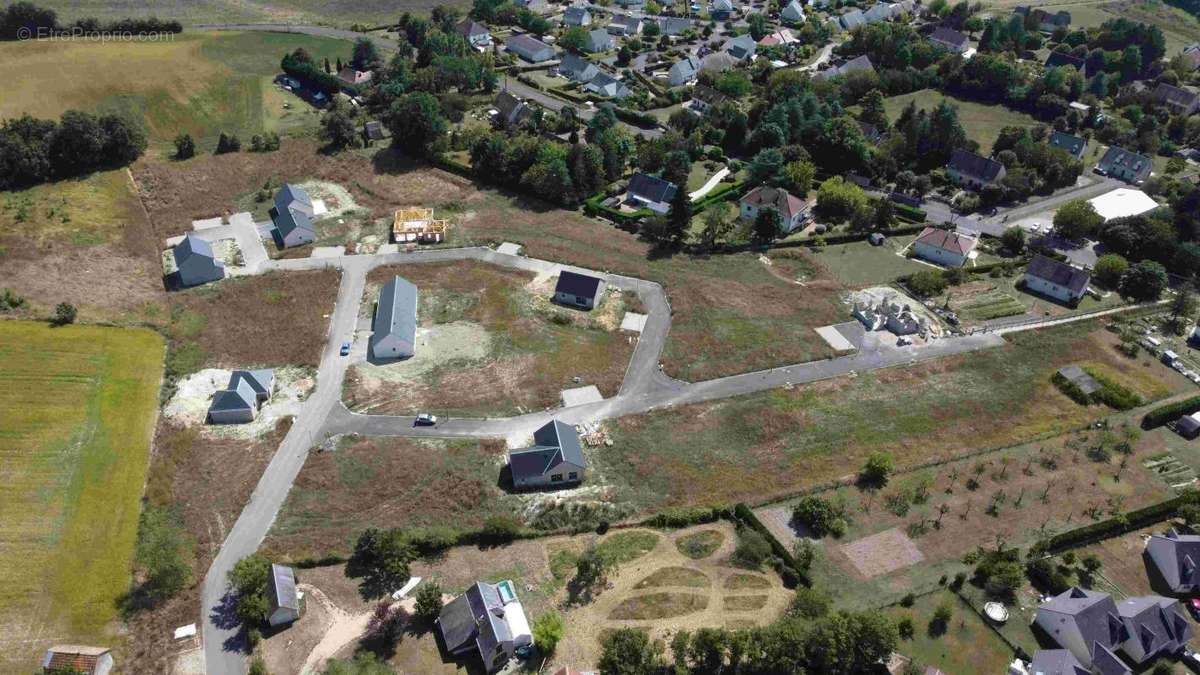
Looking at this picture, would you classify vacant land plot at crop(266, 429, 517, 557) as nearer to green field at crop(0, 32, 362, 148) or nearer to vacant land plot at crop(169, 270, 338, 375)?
vacant land plot at crop(169, 270, 338, 375)

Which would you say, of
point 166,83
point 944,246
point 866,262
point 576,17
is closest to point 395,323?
point 866,262

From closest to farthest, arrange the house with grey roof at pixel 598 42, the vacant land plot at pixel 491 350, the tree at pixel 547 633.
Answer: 1. the tree at pixel 547 633
2. the vacant land plot at pixel 491 350
3. the house with grey roof at pixel 598 42

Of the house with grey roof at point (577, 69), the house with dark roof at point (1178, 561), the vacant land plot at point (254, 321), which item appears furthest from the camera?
the house with grey roof at point (577, 69)

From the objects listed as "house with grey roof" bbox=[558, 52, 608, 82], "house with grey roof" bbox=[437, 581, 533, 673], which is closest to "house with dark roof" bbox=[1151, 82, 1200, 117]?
"house with grey roof" bbox=[558, 52, 608, 82]

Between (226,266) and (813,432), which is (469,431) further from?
(226,266)

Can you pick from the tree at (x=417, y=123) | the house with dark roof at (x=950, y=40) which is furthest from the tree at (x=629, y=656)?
the house with dark roof at (x=950, y=40)

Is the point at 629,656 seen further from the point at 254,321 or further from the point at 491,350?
the point at 254,321

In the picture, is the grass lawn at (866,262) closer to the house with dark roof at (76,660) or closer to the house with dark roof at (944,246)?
the house with dark roof at (944,246)
